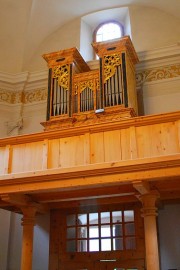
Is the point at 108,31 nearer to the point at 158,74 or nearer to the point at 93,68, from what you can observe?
the point at 93,68

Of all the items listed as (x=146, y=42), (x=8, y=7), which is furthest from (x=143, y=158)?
(x=8, y=7)

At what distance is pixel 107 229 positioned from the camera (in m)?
8.52

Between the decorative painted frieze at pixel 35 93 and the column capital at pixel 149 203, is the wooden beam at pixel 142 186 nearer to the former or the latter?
the column capital at pixel 149 203

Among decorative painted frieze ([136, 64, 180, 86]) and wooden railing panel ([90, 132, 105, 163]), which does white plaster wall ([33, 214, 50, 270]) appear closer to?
wooden railing panel ([90, 132, 105, 163])

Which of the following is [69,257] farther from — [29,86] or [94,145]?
[29,86]

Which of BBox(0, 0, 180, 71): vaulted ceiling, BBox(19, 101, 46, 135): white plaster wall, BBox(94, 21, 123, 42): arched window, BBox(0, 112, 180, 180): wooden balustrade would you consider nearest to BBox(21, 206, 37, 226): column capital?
BBox(0, 112, 180, 180): wooden balustrade

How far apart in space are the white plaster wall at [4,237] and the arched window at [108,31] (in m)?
5.65

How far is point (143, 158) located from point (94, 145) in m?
1.08

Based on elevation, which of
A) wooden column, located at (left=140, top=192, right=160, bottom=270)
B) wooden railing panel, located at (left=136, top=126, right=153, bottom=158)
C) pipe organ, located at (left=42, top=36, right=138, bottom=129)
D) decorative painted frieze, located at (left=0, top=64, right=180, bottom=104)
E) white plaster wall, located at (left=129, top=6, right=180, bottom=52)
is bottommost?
wooden column, located at (left=140, top=192, right=160, bottom=270)

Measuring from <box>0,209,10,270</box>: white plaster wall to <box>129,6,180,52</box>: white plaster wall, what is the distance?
18.3 ft

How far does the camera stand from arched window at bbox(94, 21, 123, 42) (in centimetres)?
1078

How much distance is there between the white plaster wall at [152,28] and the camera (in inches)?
392

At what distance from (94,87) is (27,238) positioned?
382 cm

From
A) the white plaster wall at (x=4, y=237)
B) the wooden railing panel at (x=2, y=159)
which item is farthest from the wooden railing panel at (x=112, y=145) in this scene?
the white plaster wall at (x=4, y=237)
